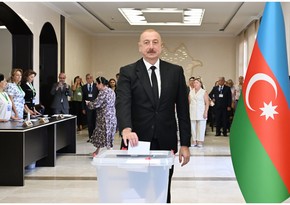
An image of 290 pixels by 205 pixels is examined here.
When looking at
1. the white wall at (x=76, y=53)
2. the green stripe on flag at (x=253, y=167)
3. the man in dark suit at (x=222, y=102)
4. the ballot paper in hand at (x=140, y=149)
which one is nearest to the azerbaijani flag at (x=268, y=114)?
the green stripe on flag at (x=253, y=167)

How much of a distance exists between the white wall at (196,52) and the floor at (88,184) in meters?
11.3

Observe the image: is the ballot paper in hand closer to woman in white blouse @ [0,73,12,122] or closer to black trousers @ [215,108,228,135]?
woman in white blouse @ [0,73,12,122]

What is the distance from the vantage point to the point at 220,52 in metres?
20.4

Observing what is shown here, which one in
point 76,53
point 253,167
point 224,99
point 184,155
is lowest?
point 253,167

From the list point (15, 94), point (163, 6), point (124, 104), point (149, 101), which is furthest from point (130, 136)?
point (163, 6)

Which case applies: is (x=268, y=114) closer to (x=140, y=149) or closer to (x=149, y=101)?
(x=149, y=101)

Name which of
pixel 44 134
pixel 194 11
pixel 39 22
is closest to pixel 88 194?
pixel 44 134

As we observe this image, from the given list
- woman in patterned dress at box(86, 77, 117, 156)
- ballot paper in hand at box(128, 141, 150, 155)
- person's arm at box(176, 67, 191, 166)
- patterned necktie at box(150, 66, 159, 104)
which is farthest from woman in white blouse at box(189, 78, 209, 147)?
ballot paper in hand at box(128, 141, 150, 155)

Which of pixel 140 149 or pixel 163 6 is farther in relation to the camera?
pixel 163 6

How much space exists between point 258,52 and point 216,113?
10.3m

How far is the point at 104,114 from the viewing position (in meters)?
8.38

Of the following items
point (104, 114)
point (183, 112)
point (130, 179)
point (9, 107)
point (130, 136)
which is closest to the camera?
point (130, 179)

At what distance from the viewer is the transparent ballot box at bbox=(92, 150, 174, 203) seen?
2506mm

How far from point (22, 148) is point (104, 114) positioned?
226cm
